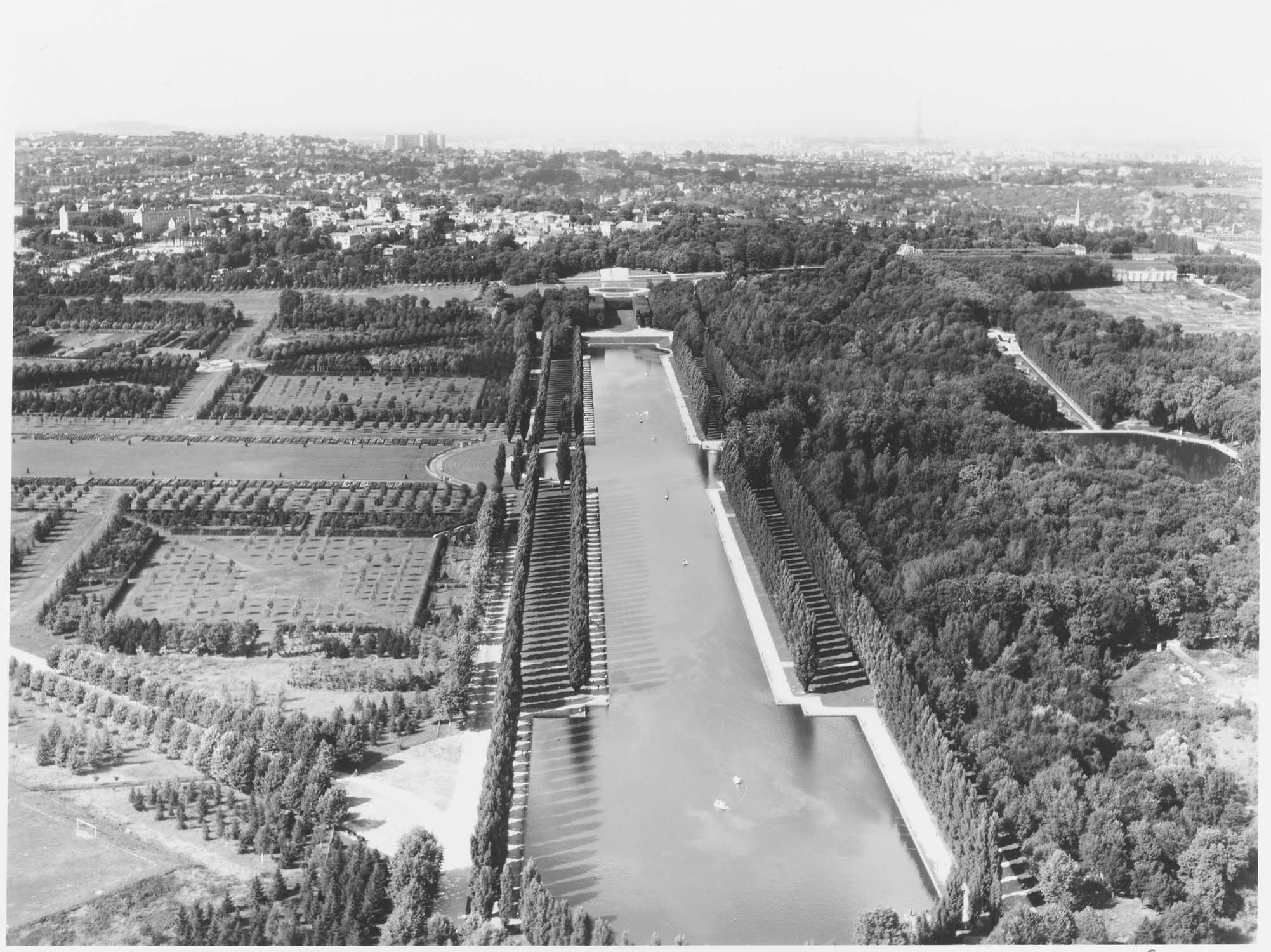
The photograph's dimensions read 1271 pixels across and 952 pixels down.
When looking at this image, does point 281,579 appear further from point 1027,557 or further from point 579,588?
point 1027,557

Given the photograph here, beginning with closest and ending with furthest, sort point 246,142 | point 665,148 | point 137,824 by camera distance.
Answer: point 137,824
point 246,142
point 665,148

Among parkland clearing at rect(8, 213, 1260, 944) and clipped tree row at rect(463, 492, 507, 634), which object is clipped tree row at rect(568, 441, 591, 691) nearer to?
parkland clearing at rect(8, 213, 1260, 944)

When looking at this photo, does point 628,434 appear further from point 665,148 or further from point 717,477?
point 665,148

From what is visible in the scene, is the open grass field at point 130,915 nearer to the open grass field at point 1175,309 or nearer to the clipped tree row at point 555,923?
the clipped tree row at point 555,923

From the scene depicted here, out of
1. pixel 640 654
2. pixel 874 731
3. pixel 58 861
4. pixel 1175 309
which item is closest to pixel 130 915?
pixel 58 861

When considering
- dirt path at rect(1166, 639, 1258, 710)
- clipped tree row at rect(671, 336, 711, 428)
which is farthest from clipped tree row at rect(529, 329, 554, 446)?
dirt path at rect(1166, 639, 1258, 710)

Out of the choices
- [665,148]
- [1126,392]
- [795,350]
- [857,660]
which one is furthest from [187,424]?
[665,148]
